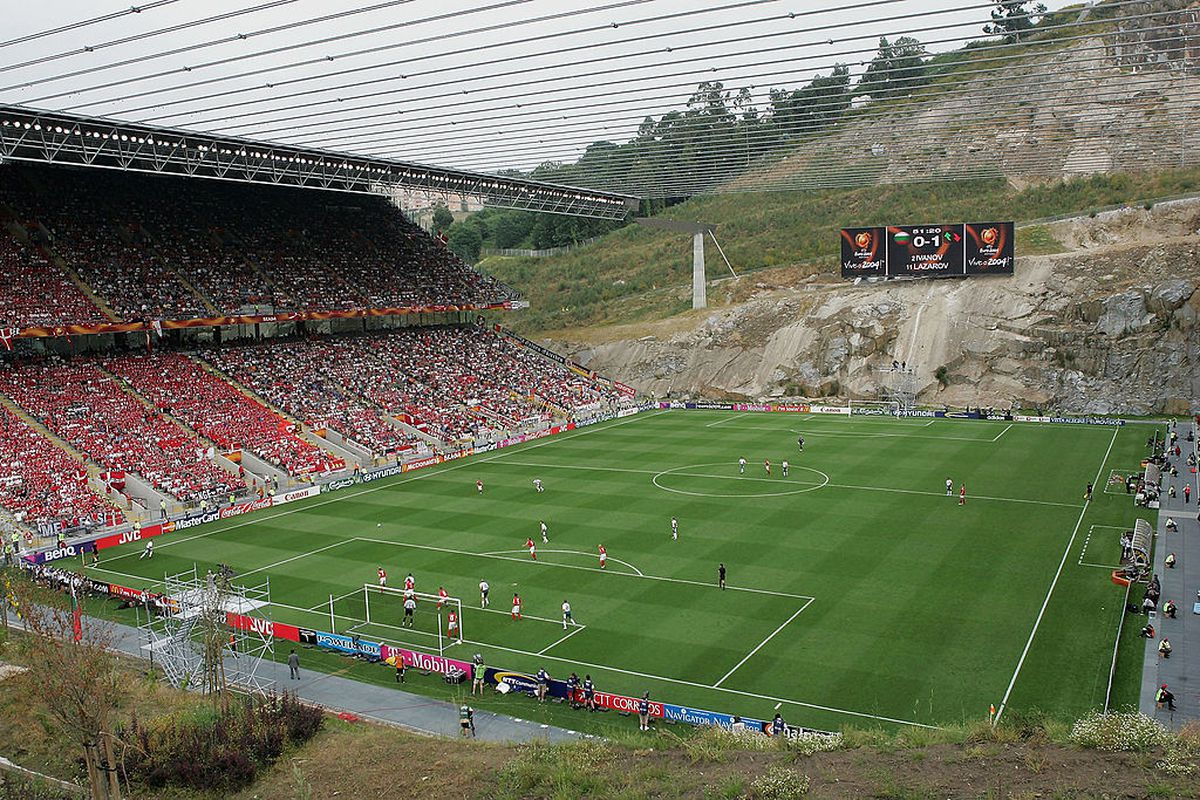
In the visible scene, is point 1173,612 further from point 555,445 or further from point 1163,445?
point 555,445

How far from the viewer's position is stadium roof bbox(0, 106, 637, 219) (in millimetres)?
43594

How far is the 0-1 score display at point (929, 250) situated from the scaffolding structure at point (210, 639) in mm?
55784

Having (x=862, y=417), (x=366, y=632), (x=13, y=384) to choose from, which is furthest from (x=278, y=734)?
(x=862, y=417)

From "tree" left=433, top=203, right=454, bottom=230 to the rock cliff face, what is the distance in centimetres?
6301

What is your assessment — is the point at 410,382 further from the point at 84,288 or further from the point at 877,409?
the point at 877,409

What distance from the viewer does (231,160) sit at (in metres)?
53.6

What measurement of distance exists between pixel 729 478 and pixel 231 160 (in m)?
33.5

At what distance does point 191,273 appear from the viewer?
5925 centimetres

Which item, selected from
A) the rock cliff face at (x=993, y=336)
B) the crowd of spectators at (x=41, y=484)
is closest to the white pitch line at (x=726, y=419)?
the rock cliff face at (x=993, y=336)

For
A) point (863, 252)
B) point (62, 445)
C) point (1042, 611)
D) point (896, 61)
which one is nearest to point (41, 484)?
point (62, 445)

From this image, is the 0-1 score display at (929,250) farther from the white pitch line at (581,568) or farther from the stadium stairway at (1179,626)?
the white pitch line at (581,568)

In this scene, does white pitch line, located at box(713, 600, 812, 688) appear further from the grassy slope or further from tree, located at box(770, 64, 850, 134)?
the grassy slope

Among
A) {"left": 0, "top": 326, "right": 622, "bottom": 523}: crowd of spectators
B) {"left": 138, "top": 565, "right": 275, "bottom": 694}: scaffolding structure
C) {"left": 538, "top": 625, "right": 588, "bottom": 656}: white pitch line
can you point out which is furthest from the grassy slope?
{"left": 138, "top": 565, "right": 275, "bottom": 694}: scaffolding structure

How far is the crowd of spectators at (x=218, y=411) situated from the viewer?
48.3 meters
